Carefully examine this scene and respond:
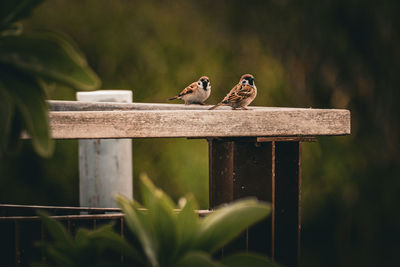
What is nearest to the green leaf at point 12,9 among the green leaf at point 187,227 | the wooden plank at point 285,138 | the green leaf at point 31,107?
the green leaf at point 31,107

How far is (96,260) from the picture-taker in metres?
1.63

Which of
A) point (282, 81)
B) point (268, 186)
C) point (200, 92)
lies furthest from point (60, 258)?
point (282, 81)

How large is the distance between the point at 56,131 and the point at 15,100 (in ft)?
1.71

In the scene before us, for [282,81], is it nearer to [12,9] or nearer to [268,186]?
[268,186]

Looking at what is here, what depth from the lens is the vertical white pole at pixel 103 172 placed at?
3520 mm

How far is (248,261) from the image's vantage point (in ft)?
5.11

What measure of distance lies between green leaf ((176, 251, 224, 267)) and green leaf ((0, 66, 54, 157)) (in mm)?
427

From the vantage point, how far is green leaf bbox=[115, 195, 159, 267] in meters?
1.43

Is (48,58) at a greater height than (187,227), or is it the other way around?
(48,58)

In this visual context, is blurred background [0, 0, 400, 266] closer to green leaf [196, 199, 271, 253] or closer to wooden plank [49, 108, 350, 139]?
wooden plank [49, 108, 350, 139]

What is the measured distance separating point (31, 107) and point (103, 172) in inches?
81.5

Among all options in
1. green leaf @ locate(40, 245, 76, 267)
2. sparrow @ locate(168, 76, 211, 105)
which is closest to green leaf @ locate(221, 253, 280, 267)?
green leaf @ locate(40, 245, 76, 267)

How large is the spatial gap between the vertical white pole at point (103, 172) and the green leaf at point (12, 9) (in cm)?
206

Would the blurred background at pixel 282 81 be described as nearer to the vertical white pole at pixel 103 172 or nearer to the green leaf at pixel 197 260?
the vertical white pole at pixel 103 172
